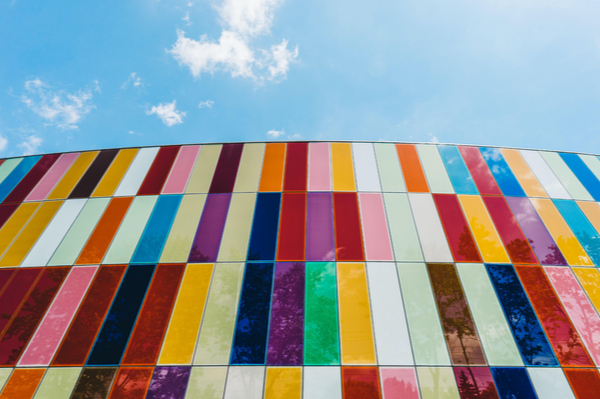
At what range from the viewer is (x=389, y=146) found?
1805 centimetres

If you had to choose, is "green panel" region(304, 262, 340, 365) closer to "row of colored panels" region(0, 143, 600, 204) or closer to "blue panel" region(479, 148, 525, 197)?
"row of colored panels" region(0, 143, 600, 204)

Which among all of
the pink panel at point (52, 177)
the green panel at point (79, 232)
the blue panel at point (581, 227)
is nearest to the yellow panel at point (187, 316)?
the green panel at point (79, 232)

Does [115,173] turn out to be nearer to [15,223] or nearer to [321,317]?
[15,223]

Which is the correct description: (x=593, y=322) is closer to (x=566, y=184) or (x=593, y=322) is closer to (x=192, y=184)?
(x=566, y=184)

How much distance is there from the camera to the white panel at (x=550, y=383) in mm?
10039

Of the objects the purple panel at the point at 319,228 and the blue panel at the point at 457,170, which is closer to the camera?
the purple panel at the point at 319,228

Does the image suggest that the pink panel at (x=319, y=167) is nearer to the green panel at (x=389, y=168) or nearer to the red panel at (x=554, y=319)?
the green panel at (x=389, y=168)

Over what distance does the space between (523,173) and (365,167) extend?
887cm

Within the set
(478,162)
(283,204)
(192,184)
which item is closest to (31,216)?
(192,184)

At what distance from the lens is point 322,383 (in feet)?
33.3

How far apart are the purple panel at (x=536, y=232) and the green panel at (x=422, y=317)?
5.70 meters

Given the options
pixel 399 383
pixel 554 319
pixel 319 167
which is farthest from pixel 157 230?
pixel 554 319

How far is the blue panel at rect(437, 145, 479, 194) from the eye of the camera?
629 inches

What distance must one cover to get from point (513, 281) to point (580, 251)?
13.9 ft
